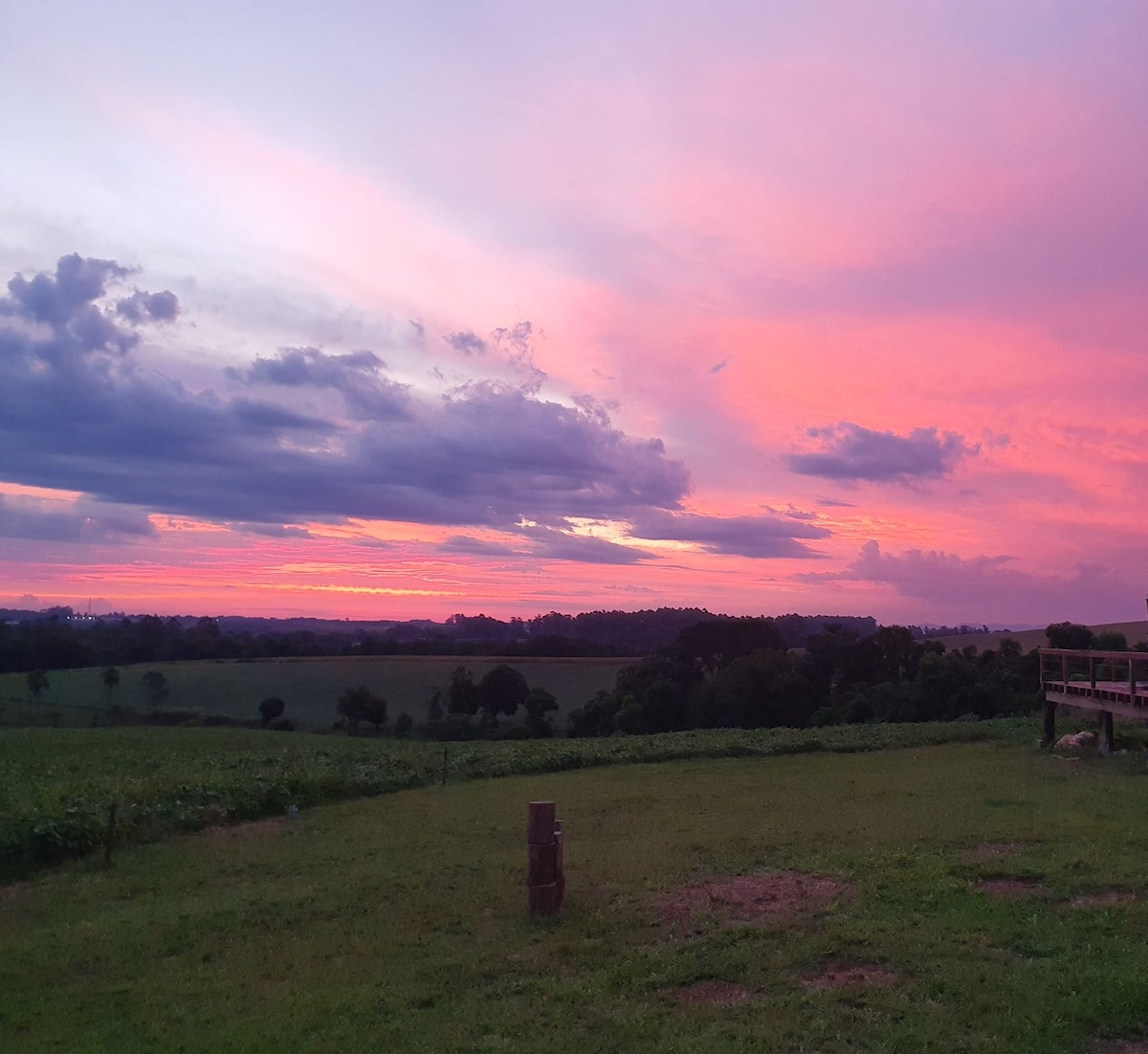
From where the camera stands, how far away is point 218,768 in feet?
82.8

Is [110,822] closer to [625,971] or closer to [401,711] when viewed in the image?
[625,971]

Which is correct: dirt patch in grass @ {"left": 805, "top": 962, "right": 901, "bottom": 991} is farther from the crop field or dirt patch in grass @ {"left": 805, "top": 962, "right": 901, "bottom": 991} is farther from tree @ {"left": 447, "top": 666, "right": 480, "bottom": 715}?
tree @ {"left": 447, "top": 666, "right": 480, "bottom": 715}

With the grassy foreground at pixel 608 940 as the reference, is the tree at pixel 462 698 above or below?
below

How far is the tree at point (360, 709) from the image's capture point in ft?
201

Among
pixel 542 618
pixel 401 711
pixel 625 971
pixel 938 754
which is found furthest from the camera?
pixel 542 618

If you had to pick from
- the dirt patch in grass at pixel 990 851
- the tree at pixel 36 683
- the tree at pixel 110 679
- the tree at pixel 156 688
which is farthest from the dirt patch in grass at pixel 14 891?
the tree at pixel 110 679

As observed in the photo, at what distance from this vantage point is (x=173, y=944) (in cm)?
1013

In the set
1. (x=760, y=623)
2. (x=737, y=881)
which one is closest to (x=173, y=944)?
(x=737, y=881)

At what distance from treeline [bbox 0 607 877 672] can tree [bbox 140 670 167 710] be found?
17616 millimetres

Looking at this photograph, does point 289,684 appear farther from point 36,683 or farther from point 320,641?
point 320,641

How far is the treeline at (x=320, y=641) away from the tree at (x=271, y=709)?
28261 mm

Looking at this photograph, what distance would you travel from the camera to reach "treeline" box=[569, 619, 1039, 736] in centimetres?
4500

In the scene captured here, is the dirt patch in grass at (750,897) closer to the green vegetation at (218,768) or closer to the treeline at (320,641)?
the green vegetation at (218,768)

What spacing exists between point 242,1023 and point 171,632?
102 meters
